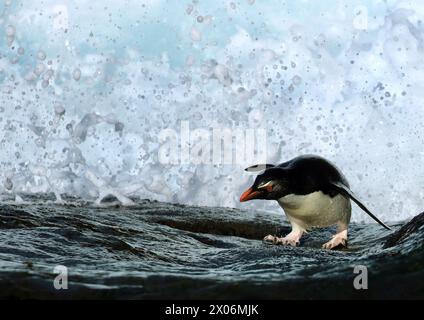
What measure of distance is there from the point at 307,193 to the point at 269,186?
0.46m

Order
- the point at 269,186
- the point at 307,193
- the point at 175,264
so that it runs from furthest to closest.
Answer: the point at 307,193 < the point at 269,186 < the point at 175,264

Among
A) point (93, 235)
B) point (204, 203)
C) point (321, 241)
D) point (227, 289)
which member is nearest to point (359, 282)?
point (227, 289)

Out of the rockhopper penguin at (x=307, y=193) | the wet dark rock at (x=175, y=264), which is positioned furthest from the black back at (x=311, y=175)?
the wet dark rock at (x=175, y=264)

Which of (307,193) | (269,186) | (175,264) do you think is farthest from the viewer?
(307,193)

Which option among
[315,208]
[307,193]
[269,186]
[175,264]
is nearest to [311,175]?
[307,193]

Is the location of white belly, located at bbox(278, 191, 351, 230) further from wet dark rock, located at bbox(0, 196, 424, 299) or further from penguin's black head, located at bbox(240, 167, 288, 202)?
wet dark rock, located at bbox(0, 196, 424, 299)

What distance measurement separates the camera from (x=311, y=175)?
7746 mm

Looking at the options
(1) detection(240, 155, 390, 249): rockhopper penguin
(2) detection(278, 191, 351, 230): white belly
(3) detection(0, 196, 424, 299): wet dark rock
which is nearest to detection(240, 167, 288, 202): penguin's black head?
(1) detection(240, 155, 390, 249): rockhopper penguin

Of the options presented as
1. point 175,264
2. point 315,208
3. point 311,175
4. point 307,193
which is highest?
point 311,175

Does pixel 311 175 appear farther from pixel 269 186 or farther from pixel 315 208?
pixel 269 186

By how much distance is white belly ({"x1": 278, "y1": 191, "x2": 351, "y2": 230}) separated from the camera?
767 cm

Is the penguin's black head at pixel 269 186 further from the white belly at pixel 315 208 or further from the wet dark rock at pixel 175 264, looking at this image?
the wet dark rock at pixel 175 264

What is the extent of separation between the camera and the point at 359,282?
3.55 metres
